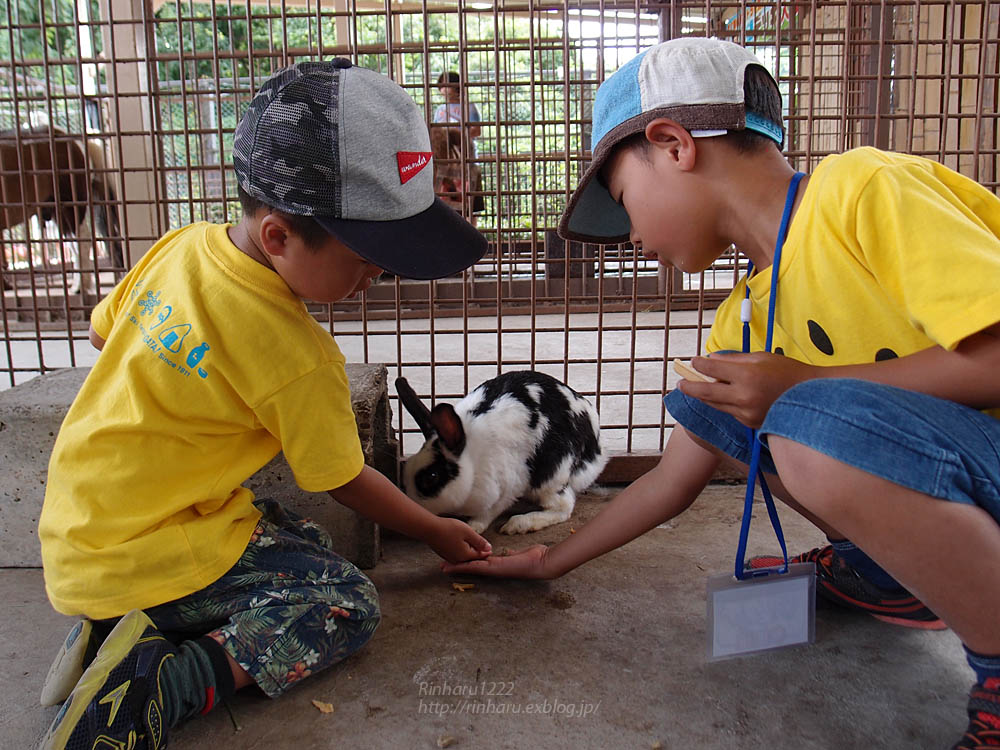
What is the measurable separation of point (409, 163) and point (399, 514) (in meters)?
0.62

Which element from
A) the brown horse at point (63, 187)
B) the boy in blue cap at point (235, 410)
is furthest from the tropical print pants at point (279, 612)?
the brown horse at point (63, 187)

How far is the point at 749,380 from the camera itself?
116 centimetres

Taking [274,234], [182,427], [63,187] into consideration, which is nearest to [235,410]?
[182,427]

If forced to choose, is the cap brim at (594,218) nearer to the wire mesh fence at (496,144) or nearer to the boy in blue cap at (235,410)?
the boy in blue cap at (235,410)

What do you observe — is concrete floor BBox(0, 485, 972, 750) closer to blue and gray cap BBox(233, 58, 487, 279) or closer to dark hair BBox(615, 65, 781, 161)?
blue and gray cap BBox(233, 58, 487, 279)

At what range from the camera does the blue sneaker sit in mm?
1085

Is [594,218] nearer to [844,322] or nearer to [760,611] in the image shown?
[844,322]

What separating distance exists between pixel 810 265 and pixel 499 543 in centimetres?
110

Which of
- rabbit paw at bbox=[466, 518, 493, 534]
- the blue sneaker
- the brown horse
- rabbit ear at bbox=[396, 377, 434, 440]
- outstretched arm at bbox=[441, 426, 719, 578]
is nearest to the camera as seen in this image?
the blue sneaker

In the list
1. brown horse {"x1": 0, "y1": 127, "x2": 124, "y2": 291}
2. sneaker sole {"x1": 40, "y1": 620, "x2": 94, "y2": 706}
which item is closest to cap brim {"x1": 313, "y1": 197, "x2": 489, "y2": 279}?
sneaker sole {"x1": 40, "y1": 620, "x2": 94, "y2": 706}

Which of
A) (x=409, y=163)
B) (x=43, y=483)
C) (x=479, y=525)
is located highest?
(x=409, y=163)

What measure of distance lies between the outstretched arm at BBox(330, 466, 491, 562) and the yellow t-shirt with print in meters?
0.71

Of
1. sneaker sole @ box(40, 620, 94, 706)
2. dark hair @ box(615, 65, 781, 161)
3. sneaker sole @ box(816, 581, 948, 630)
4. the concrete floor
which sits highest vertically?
dark hair @ box(615, 65, 781, 161)

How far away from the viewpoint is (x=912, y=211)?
1.04m
